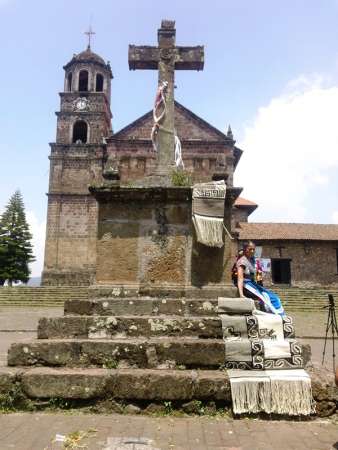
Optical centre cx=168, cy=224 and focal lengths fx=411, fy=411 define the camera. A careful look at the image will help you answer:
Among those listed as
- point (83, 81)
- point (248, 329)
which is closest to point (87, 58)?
point (83, 81)

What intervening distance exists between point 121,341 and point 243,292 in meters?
1.88

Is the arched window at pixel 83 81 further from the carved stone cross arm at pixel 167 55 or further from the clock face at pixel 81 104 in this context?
the carved stone cross arm at pixel 167 55

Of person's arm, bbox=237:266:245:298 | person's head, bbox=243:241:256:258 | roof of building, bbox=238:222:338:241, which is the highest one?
roof of building, bbox=238:222:338:241

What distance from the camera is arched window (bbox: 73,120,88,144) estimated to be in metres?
36.9

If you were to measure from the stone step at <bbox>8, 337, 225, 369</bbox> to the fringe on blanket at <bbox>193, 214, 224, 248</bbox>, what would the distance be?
Result: 1492 millimetres

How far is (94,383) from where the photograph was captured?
4.18 metres

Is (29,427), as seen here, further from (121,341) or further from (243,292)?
(243,292)

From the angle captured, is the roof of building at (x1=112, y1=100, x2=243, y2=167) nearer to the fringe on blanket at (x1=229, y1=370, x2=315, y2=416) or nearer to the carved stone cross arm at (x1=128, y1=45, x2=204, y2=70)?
the carved stone cross arm at (x1=128, y1=45, x2=204, y2=70)

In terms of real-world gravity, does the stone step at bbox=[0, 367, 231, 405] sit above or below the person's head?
below

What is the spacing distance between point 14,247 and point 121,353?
39.1 metres

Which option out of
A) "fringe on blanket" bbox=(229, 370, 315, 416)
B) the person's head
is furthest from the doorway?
"fringe on blanket" bbox=(229, 370, 315, 416)

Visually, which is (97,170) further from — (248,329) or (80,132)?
(248,329)

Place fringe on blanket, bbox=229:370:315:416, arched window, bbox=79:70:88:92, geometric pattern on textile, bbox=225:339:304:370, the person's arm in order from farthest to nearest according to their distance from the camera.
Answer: arched window, bbox=79:70:88:92, the person's arm, geometric pattern on textile, bbox=225:339:304:370, fringe on blanket, bbox=229:370:315:416

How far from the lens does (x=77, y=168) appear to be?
35.4 m
